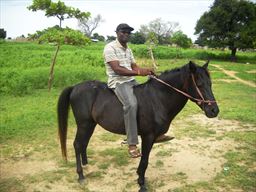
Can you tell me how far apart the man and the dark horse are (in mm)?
157

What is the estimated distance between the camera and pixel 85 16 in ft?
44.2

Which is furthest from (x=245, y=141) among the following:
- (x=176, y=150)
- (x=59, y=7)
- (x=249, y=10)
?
(x=249, y=10)

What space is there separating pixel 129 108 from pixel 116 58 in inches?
30.9

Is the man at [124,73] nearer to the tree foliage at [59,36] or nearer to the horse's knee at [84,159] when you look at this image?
the horse's knee at [84,159]

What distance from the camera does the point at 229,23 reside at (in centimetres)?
3519

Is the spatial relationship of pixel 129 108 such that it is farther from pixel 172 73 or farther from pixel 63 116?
pixel 63 116

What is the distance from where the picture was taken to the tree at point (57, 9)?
12632 mm

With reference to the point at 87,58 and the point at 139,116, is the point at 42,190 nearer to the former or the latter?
the point at 139,116

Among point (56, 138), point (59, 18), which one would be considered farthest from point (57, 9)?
point (56, 138)

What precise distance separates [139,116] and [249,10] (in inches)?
1341

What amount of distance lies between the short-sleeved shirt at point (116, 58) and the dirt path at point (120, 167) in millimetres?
1678

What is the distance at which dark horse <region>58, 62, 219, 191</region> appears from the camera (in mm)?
4297

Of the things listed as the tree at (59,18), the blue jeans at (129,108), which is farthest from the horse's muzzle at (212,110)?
the tree at (59,18)

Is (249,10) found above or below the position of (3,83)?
above
